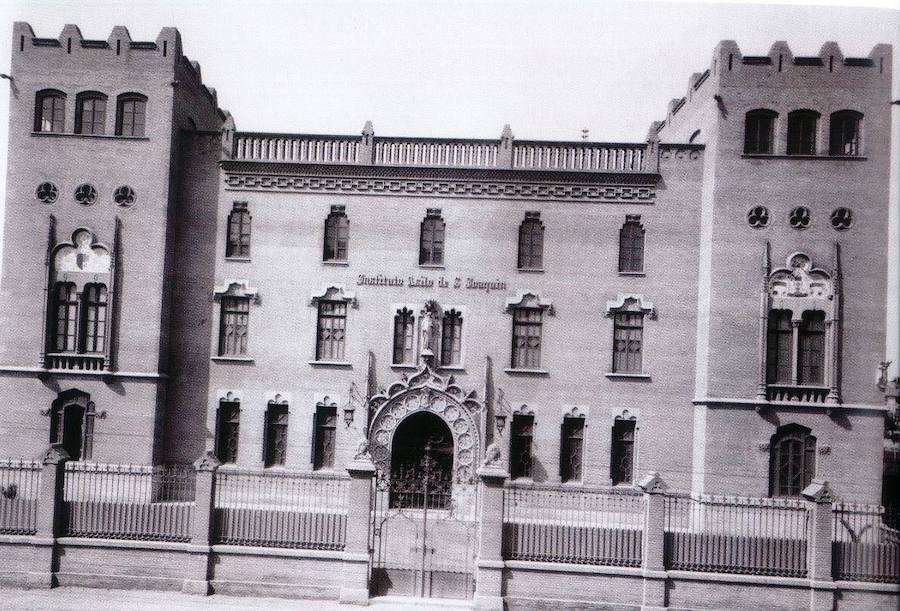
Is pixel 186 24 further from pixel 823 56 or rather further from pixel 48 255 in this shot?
pixel 823 56

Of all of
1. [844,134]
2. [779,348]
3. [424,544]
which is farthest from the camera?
[779,348]

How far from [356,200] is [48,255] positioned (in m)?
10.2

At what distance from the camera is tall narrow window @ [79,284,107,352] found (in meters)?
23.1

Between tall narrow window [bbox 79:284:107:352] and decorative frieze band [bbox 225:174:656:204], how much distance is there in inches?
220

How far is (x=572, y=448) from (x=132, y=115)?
18.7 meters

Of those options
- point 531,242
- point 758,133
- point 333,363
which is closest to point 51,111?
point 333,363

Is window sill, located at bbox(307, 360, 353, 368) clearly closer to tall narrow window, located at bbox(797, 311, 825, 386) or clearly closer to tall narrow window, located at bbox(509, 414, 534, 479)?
tall narrow window, located at bbox(509, 414, 534, 479)

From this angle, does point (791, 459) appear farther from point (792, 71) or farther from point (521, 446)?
point (792, 71)

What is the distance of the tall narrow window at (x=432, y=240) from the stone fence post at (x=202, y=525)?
1067cm

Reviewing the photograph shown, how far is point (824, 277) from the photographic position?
874 inches

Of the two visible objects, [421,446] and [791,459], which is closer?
[791,459]

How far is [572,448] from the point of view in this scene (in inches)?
933

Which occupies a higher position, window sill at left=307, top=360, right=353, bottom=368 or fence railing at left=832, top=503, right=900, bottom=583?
window sill at left=307, top=360, right=353, bottom=368

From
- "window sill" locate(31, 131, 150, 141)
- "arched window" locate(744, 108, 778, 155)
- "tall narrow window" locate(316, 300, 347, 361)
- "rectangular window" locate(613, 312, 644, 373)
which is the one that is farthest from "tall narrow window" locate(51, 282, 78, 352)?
"arched window" locate(744, 108, 778, 155)
